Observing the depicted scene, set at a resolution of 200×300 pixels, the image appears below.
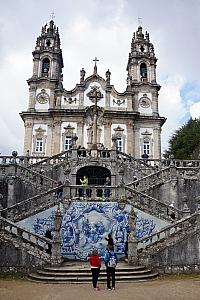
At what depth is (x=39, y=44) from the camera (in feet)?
117

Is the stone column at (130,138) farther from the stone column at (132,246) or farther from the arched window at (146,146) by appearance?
the stone column at (132,246)

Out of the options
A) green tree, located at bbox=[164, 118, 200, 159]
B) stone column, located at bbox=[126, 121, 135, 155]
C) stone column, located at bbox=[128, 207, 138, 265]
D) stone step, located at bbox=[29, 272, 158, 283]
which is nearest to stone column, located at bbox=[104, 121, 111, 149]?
stone column, located at bbox=[126, 121, 135, 155]

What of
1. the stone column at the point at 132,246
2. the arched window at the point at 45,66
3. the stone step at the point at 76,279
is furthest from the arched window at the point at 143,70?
the stone step at the point at 76,279

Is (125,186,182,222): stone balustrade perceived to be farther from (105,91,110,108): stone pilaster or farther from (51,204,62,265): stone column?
(105,91,110,108): stone pilaster

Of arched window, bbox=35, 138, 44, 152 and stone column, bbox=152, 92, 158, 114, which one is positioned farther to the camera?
stone column, bbox=152, 92, 158, 114

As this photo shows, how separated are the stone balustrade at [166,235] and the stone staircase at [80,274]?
876 millimetres

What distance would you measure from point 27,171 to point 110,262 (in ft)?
37.3

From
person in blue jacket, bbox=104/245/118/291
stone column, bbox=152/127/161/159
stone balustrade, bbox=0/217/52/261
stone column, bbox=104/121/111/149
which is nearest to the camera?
person in blue jacket, bbox=104/245/118/291

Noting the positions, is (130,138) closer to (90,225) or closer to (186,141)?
(186,141)

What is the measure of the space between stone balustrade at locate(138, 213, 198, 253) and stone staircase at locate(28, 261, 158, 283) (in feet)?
2.87

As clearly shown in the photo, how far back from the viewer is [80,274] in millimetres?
11016

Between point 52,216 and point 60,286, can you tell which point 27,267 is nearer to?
point 60,286

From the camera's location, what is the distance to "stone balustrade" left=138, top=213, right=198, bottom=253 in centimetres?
1250

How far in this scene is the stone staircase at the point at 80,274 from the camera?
1077 centimetres
